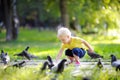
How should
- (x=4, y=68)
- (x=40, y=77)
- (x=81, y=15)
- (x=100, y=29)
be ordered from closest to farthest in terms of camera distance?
(x=40, y=77)
(x=4, y=68)
(x=81, y=15)
(x=100, y=29)

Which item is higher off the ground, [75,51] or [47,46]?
[75,51]

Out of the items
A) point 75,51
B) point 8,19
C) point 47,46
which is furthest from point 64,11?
point 75,51

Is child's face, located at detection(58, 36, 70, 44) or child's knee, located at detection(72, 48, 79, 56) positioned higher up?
child's face, located at detection(58, 36, 70, 44)

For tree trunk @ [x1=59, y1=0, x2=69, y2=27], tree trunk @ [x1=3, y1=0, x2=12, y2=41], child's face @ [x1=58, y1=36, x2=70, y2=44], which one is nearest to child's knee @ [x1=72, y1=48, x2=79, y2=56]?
child's face @ [x1=58, y1=36, x2=70, y2=44]

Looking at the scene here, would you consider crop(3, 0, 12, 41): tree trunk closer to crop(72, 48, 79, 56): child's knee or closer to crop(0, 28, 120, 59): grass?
crop(0, 28, 120, 59): grass

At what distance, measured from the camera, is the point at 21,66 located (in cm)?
878

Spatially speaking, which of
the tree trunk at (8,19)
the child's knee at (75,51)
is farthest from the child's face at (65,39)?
the tree trunk at (8,19)

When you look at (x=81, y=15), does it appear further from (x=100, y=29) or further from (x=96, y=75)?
(x=96, y=75)

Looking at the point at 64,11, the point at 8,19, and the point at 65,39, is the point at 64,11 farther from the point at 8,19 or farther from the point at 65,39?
the point at 65,39

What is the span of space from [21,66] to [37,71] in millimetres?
1121

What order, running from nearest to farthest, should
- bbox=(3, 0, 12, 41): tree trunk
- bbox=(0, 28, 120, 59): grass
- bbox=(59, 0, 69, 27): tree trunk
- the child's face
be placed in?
the child's face → bbox=(0, 28, 120, 59): grass → bbox=(59, 0, 69, 27): tree trunk → bbox=(3, 0, 12, 41): tree trunk

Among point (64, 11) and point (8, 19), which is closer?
point (64, 11)

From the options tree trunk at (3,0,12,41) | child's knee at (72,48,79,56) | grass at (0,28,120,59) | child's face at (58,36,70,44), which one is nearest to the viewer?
child's face at (58,36,70,44)

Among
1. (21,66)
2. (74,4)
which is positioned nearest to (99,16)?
(74,4)
